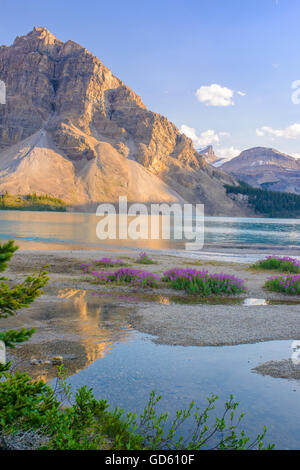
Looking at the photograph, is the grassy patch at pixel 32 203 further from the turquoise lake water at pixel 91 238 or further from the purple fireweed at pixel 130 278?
the purple fireweed at pixel 130 278

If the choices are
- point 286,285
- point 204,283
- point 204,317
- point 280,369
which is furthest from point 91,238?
point 280,369

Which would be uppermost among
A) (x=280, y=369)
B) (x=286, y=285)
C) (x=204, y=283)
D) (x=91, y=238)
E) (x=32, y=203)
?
(x=32, y=203)

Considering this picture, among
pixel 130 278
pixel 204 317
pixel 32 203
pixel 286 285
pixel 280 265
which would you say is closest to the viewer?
pixel 204 317

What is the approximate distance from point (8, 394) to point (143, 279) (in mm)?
14108

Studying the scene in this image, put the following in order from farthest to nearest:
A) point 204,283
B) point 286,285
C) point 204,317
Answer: point 286,285
point 204,283
point 204,317

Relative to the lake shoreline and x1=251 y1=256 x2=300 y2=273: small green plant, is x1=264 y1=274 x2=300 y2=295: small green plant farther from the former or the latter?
x1=251 y1=256 x2=300 y2=273: small green plant

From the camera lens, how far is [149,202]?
646ft

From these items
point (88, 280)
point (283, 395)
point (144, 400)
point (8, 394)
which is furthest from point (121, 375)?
point (88, 280)

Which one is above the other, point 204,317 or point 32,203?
point 32,203

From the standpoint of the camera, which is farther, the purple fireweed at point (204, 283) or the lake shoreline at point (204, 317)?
the purple fireweed at point (204, 283)

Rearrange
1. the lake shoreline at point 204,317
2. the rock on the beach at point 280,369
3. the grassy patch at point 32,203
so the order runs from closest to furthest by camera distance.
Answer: the rock on the beach at point 280,369 < the lake shoreline at point 204,317 < the grassy patch at point 32,203

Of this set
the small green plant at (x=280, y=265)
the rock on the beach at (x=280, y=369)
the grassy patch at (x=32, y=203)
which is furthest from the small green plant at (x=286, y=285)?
the grassy patch at (x=32, y=203)

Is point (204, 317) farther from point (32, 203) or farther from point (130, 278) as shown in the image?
point (32, 203)

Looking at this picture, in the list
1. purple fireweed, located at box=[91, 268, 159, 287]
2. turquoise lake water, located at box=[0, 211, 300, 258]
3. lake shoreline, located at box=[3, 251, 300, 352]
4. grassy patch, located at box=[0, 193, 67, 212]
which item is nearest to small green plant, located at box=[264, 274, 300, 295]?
lake shoreline, located at box=[3, 251, 300, 352]
